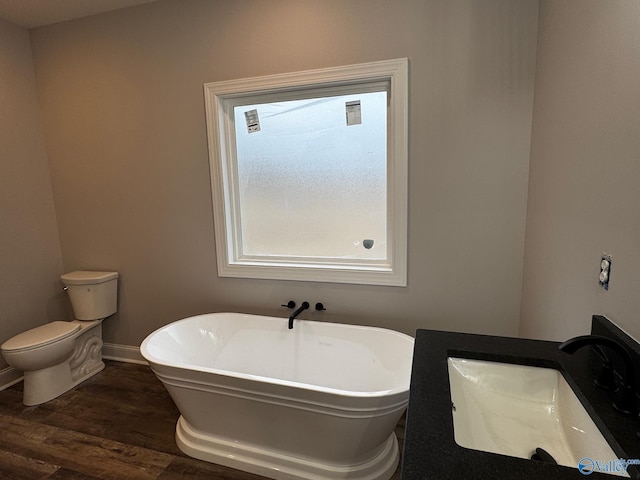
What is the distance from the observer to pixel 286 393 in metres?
1.57

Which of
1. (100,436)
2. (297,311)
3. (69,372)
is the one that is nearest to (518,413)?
(297,311)

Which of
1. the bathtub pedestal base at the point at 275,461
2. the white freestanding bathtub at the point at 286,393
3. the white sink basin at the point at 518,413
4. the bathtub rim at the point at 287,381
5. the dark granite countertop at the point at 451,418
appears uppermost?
the dark granite countertop at the point at 451,418

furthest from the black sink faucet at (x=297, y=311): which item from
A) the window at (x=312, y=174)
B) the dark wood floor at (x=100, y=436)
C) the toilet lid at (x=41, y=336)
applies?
the toilet lid at (x=41, y=336)

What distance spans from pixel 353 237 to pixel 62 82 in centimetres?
Answer: 262

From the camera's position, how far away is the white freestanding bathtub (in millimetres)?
1556

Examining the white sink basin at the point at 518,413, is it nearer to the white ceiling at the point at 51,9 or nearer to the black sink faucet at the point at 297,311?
the black sink faucet at the point at 297,311

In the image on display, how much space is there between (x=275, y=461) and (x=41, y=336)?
1.92m

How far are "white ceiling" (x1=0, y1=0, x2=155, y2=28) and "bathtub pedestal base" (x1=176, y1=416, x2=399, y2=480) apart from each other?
9.55 ft

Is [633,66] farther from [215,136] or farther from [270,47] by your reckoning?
[215,136]

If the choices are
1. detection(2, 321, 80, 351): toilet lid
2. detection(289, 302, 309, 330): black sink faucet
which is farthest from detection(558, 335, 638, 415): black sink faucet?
detection(2, 321, 80, 351): toilet lid

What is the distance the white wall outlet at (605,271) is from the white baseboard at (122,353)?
316 centimetres

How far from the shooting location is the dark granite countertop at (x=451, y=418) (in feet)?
2.12

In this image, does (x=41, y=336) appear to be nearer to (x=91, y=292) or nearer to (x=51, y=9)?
(x=91, y=292)

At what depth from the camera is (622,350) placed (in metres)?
0.80
